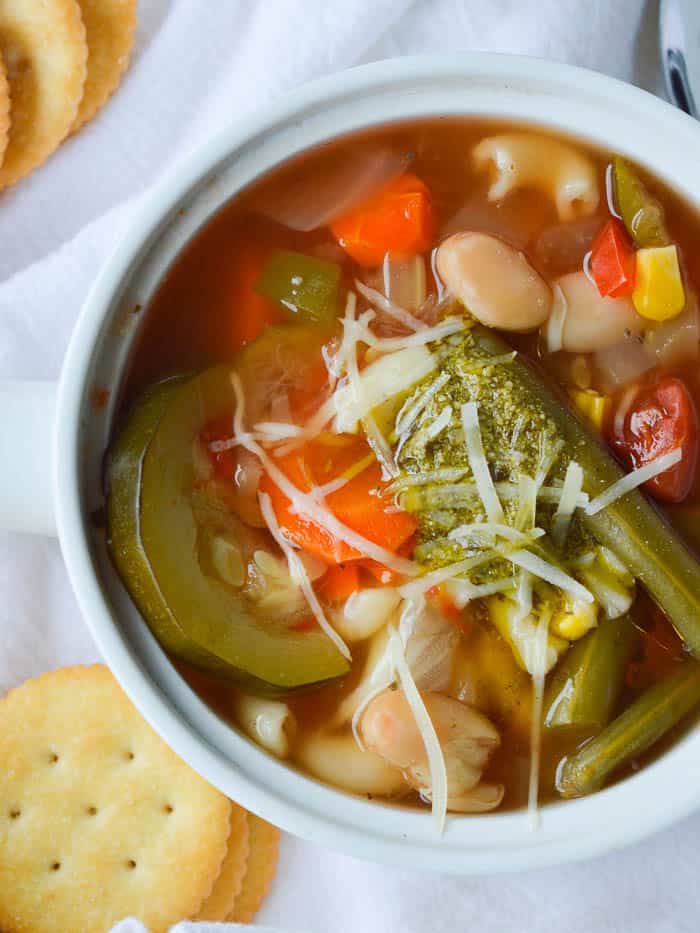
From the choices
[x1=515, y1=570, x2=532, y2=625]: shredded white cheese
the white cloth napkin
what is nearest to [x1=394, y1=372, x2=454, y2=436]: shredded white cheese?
[x1=515, y1=570, x2=532, y2=625]: shredded white cheese

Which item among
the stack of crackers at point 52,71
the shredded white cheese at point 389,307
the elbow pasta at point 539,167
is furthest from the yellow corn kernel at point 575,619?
the stack of crackers at point 52,71

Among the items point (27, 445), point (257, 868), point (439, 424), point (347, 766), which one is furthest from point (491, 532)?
point (257, 868)

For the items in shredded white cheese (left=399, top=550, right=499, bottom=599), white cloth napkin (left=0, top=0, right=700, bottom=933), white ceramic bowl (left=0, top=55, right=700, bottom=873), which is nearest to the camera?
white ceramic bowl (left=0, top=55, right=700, bottom=873)

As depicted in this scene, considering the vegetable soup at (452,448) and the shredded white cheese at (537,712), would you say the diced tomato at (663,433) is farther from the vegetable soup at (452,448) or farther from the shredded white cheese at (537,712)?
the shredded white cheese at (537,712)

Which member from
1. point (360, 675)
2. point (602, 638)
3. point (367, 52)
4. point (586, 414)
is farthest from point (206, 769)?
point (367, 52)

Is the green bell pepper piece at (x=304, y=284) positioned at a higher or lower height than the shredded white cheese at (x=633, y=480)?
higher

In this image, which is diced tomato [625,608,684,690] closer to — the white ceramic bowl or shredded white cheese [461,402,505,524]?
the white ceramic bowl

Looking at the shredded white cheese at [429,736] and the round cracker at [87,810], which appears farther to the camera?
the round cracker at [87,810]
